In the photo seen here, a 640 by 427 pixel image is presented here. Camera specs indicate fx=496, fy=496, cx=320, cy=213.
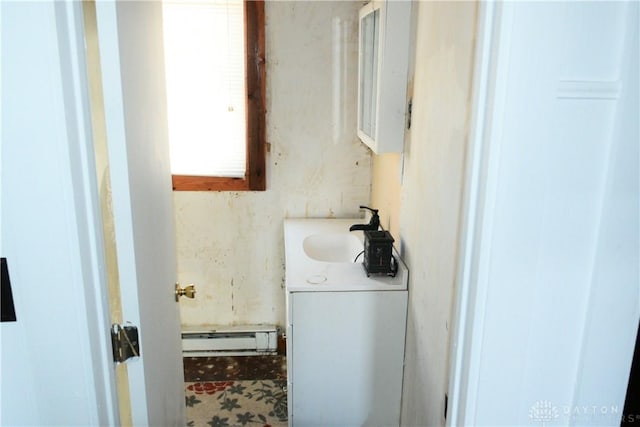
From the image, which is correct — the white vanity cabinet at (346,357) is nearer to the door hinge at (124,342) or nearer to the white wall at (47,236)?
the door hinge at (124,342)

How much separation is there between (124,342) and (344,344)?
1.11m

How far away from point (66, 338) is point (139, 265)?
19 cm

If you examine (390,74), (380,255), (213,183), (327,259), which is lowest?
(327,259)

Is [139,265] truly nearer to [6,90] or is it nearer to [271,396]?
[6,90]

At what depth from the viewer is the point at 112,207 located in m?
0.92

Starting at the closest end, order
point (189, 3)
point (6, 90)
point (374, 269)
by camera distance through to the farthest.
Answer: point (6, 90), point (374, 269), point (189, 3)

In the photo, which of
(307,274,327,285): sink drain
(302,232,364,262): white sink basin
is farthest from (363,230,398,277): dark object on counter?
(302,232,364,262): white sink basin

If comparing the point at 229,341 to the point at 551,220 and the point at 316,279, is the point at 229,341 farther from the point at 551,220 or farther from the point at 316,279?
the point at 551,220

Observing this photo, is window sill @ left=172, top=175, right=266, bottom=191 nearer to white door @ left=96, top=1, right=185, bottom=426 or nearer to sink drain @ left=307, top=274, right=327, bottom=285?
sink drain @ left=307, top=274, right=327, bottom=285

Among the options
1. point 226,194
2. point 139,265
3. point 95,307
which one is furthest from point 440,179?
point 226,194

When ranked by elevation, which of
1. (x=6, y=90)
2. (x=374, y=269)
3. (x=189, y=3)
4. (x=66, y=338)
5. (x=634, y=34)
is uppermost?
(x=189, y=3)

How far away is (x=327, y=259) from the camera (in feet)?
8.21

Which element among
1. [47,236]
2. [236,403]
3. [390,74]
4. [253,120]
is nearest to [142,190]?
[47,236]

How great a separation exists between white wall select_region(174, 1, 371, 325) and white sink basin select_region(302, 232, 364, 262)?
0.34 m
